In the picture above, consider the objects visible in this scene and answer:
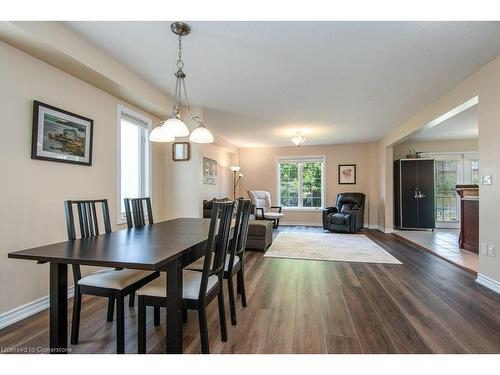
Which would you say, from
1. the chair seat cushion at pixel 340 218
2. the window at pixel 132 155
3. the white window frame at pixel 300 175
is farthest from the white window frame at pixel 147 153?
the white window frame at pixel 300 175

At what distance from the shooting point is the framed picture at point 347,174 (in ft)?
24.1

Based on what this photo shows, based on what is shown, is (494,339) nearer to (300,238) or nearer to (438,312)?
(438,312)

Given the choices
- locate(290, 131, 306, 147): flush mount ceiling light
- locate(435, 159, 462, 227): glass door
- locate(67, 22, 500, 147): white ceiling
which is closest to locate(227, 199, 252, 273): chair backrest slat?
locate(67, 22, 500, 147): white ceiling

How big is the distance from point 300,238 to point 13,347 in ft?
15.1

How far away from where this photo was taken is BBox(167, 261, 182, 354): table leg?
54.7 inches

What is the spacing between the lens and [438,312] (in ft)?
7.10

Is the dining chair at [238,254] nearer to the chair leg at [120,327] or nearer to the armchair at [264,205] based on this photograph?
the chair leg at [120,327]

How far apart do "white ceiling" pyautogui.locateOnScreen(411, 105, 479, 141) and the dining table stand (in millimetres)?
4965

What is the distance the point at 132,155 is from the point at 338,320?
3.28 meters

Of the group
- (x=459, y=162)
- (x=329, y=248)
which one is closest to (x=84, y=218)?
(x=329, y=248)

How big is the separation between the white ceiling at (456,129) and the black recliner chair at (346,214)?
1.96m

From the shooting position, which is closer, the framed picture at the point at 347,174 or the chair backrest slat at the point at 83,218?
the chair backrest slat at the point at 83,218

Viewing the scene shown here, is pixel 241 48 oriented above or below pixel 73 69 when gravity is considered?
above
